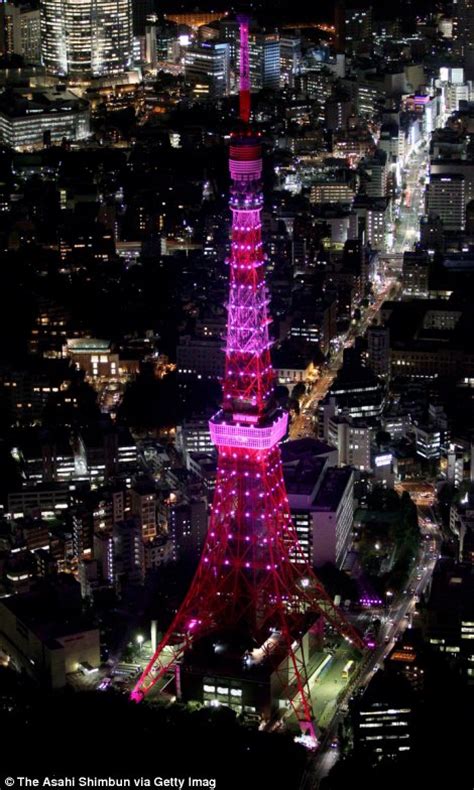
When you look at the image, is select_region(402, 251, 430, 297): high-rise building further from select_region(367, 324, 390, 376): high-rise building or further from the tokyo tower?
the tokyo tower

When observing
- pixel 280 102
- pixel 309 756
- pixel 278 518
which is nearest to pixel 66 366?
pixel 278 518

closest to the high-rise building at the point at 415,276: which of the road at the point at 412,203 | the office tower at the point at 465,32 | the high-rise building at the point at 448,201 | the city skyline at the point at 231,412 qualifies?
the city skyline at the point at 231,412

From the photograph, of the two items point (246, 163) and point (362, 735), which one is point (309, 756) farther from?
point (246, 163)

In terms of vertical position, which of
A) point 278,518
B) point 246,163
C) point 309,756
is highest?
point 246,163

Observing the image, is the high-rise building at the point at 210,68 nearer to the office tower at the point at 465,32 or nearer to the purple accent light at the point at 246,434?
the office tower at the point at 465,32

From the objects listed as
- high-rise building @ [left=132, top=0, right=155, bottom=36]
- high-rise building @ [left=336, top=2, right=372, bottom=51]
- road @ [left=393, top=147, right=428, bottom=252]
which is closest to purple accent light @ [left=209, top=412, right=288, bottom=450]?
road @ [left=393, top=147, right=428, bottom=252]

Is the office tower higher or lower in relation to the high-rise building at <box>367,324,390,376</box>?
higher

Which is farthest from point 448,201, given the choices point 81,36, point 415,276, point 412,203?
point 81,36
